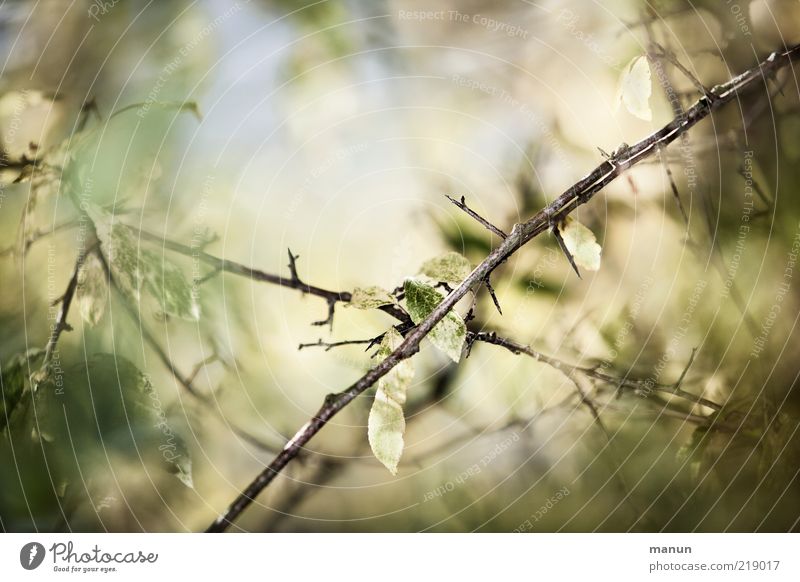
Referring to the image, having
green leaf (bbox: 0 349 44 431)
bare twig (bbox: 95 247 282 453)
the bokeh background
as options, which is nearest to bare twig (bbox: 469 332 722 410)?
the bokeh background

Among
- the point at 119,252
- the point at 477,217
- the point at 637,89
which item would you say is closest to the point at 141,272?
the point at 119,252

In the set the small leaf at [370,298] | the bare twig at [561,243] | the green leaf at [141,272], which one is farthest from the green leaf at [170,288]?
the bare twig at [561,243]

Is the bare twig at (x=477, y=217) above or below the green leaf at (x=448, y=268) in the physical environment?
above

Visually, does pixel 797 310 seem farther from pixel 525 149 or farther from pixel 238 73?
pixel 238 73

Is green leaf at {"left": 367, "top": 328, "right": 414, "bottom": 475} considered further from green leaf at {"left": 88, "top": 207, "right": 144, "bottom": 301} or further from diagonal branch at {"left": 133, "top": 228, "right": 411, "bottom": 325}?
green leaf at {"left": 88, "top": 207, "right": 144, "bottom": 301}

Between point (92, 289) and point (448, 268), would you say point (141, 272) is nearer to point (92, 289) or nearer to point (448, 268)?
point (92, 289)

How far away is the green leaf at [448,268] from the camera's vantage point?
416 mm

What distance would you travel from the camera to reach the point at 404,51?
42cm

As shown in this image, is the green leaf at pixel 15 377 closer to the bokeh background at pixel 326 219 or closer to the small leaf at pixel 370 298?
the bokeh background at pixel 326 219

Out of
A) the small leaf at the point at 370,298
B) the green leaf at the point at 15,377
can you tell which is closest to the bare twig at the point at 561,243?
the small leaf at the point at 370,298

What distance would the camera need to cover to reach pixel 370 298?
42 centimetres

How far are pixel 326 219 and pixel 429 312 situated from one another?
0.32ft

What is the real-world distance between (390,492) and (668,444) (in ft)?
0.68

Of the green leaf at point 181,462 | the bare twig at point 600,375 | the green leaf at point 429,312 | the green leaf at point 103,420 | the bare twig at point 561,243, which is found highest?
the bare twig at point 561,243
